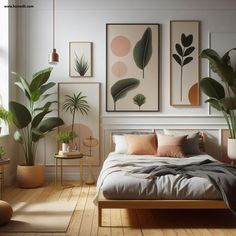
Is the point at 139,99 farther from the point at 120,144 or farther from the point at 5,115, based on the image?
the point at 5,115

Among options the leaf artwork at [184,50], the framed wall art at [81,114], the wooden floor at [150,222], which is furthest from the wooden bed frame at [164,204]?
the leaf artwork at [184,50]

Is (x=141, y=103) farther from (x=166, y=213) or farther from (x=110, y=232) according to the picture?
(x=110, y=232)

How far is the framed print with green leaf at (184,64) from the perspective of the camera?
5984mm

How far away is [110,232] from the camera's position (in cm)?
348

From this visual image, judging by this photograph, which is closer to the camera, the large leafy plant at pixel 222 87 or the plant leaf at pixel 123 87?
the large leafy plant at pixel 222 87

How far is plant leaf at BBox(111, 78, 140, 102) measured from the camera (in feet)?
19.7

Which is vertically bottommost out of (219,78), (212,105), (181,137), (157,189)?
(157,189)

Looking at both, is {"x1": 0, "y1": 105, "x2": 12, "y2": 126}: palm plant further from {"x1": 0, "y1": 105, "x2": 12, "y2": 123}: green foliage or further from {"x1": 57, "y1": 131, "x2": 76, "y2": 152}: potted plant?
{"x1": 57, "y1": 131, "x2": 76, "y2": 152}: potted plant

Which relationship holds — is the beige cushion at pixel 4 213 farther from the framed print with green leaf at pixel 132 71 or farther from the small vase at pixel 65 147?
the framed print with green leaf at pixel 132 71

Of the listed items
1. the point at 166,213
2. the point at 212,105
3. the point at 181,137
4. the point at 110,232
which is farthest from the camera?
the point at 212,105

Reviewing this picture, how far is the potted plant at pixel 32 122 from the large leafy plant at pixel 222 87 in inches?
97.6

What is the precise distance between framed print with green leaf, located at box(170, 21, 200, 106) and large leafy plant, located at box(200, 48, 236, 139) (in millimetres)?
300

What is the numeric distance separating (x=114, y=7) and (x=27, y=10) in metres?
1.49

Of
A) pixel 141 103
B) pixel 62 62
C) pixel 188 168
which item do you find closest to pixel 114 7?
pixel 62 62
